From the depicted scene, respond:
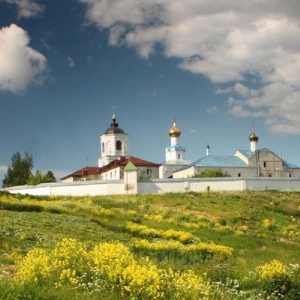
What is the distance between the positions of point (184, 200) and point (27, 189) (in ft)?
45.6

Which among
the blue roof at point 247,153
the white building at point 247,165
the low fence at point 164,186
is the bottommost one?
the low fence at point 164,186

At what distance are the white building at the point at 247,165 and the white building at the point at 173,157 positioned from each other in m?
6.00

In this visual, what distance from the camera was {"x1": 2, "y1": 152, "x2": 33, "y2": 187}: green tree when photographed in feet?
215

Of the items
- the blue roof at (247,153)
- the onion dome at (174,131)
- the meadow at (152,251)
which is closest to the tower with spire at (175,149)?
the onion dome at (174,131)

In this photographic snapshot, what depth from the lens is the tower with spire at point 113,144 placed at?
76562 mm

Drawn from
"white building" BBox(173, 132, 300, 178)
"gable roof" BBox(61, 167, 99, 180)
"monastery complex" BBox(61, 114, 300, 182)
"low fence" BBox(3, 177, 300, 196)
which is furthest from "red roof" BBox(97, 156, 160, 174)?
"low fence" BBox(3, 177, 300, 196)

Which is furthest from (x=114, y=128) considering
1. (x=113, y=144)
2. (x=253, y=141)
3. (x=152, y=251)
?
(x=152, y=251)

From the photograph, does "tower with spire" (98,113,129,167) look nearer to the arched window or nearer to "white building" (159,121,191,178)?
the arched window

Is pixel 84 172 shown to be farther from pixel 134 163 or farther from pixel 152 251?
pixel 152 251

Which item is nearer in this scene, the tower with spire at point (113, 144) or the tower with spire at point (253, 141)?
the tower with spire at point (253, 141)

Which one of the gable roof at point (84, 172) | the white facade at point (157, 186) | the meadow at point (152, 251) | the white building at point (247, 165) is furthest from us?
the gable roof at point (84, 172)

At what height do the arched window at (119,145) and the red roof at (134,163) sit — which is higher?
the arched window at (119,145)

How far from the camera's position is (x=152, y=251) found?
13.4 metres

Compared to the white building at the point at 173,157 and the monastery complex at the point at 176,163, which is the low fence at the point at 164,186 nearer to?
the monastery complex at the point at 176,163
